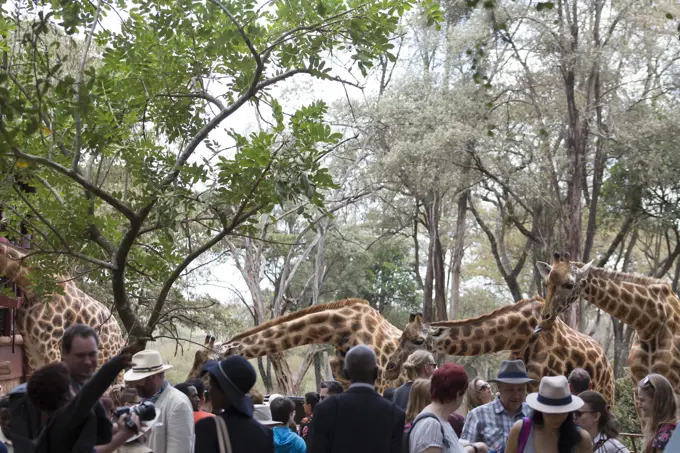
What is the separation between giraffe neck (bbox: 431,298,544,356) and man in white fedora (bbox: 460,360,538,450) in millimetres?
4931

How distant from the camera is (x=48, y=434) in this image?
4328mm

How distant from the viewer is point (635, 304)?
12.0 metres

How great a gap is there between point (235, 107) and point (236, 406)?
2882 millimetres

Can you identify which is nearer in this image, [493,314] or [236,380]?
[236,380]

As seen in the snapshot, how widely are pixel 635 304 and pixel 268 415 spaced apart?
702 centimetres

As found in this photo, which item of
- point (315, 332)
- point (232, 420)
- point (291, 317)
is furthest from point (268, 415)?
point (291, 317)

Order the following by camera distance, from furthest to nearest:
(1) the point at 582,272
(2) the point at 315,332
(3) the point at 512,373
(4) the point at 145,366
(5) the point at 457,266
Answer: (5) the point at 457,266, (2) the point at 315,332, (1) the point at 582,272, (3) the point at 512,373, (4) the point at 145,366

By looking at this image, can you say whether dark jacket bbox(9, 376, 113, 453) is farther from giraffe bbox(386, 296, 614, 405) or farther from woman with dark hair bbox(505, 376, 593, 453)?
giraffe bbox(386, 296, 614, 405)

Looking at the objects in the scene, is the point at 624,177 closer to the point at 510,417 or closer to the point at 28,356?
the point at 28,356

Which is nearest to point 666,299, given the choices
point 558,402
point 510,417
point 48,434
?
point 510,417

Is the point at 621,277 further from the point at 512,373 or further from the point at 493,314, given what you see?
the point at 512,373

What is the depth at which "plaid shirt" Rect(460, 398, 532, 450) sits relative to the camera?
6.96 m

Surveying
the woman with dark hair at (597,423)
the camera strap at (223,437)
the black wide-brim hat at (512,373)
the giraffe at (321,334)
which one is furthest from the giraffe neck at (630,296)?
the camera strap at (223,437)

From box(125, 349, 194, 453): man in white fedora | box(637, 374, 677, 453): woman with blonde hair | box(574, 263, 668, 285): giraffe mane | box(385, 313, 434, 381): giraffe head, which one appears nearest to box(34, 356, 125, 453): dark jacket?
box(125, 349, 194, 453): man in white fedora
